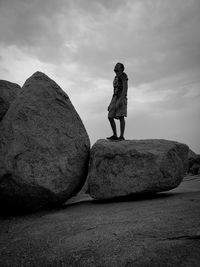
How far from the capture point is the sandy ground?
92.8 inches


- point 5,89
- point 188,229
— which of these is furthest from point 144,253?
point 5,89

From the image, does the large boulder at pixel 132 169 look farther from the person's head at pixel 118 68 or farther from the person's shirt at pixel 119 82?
the person's head at pixel 118 68

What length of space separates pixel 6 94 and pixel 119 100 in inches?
109

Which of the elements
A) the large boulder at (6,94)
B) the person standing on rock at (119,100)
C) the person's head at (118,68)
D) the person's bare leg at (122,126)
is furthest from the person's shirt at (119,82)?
the large boulder at (6,94)

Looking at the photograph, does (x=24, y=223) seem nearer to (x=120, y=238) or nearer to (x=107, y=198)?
(x=107, y=198)

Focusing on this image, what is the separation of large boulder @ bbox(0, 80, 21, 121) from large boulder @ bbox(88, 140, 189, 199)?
2158 millimetres

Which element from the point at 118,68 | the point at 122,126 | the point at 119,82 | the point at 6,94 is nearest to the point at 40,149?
the point at 6,94

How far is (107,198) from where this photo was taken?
15.0ft

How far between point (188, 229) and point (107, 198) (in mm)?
2077

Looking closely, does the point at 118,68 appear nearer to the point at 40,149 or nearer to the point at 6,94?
the point at 6,94

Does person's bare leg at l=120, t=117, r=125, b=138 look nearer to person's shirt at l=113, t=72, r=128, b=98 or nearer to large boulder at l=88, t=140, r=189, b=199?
person's shirt at l=113, t=72, r=128, b=98

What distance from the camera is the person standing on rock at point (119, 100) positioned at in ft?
20.4

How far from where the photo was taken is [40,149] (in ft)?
13.9

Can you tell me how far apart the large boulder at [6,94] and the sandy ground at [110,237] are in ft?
7.61
